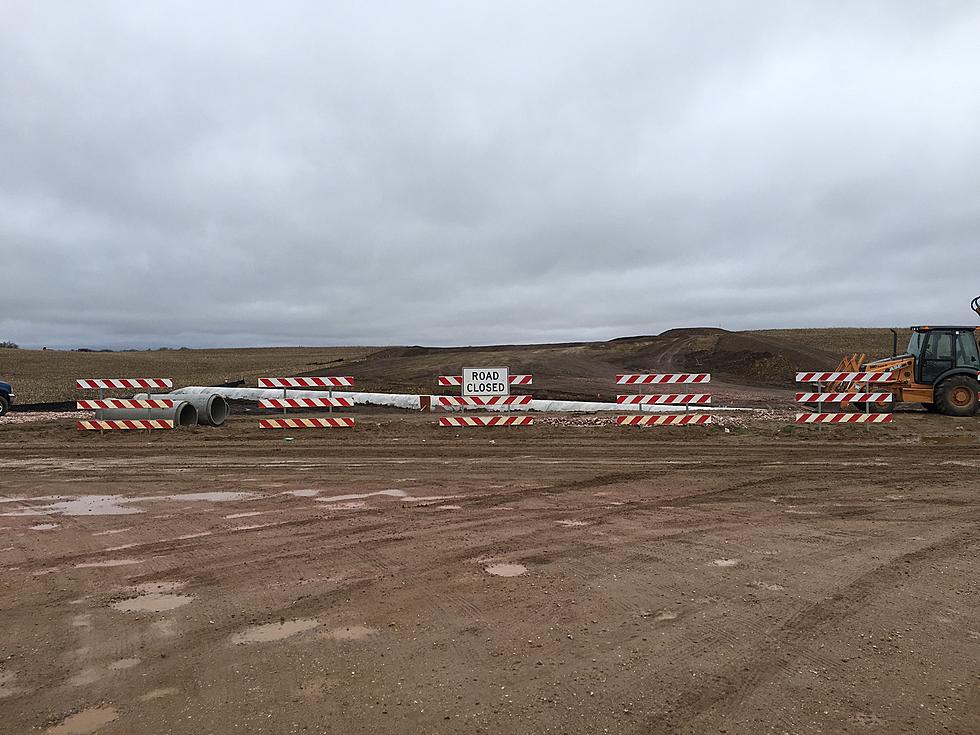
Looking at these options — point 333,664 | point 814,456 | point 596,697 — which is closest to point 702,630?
point 596,697

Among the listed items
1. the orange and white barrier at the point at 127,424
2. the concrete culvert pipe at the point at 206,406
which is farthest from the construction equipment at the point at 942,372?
the orange and white barrier at the point at 127,424

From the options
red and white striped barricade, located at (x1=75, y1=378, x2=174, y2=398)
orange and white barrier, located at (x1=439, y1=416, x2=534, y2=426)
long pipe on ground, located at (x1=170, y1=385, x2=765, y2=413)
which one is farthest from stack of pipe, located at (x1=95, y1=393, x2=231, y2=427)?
orange and white barrier, located at (x1=439, y1=416, x2=534, y2=426)

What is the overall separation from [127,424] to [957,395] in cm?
2253

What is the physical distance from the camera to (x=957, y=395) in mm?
19516

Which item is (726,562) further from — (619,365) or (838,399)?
(619,365)

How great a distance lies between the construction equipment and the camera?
19.5 metres

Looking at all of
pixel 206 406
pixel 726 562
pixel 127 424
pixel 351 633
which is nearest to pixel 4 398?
pixel 127 424

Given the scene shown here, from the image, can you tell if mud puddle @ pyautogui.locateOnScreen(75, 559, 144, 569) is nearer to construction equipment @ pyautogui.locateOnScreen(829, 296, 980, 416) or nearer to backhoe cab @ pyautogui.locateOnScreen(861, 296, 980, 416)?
construction equipment @ pyautogui.locateOnScreen(829, 296, 980, 416)

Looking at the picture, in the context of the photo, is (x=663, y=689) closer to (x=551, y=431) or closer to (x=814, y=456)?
(x=814, y=456)

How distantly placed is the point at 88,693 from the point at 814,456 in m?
11.9

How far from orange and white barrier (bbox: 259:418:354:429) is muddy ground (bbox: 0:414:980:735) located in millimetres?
5800

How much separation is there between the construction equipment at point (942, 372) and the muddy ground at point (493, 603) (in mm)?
10853

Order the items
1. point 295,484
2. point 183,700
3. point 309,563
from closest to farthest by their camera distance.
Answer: point 183,700
point 309,563
point 295,484

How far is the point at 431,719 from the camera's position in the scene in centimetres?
357
